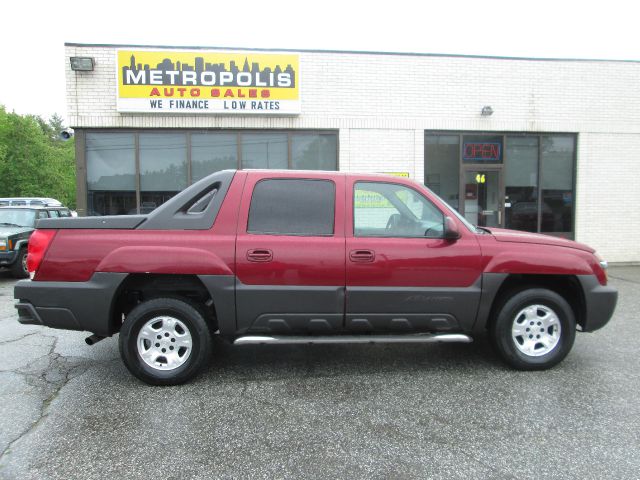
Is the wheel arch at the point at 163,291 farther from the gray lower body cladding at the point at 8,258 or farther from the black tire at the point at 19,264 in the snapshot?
the black tire at the point at 19,264

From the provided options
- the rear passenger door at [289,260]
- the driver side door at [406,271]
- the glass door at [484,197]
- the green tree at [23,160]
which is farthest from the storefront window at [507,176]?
the green tree at [23,160]

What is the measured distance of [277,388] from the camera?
3801mm

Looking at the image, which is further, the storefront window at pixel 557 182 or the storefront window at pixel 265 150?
the storefront window at pixel 557 182

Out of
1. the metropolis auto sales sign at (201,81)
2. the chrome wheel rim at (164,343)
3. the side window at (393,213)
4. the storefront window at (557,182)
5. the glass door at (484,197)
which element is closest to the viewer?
the chrome wheel rim at (164,343)

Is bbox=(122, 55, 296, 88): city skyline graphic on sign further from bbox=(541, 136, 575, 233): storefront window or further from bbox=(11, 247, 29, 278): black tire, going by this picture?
bbox=(541, 136, 575, 233): storefront window

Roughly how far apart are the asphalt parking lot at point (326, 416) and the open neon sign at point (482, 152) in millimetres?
6380

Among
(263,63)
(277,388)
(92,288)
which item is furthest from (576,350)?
(263,63)

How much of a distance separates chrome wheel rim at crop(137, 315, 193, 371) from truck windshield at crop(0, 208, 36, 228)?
325 inches

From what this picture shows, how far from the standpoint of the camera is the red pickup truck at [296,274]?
3752 mm

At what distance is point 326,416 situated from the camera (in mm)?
3303

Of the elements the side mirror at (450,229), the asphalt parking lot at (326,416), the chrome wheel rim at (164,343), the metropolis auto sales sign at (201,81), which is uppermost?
the metropolis auto sales sign at (201,81)

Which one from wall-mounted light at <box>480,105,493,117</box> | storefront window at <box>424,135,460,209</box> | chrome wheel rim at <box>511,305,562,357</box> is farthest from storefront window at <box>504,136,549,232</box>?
A: chrome wheel rim at <box>511,305,562,357</box>

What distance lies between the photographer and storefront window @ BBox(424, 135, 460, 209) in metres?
10.3

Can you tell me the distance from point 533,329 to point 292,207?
2.44 m
